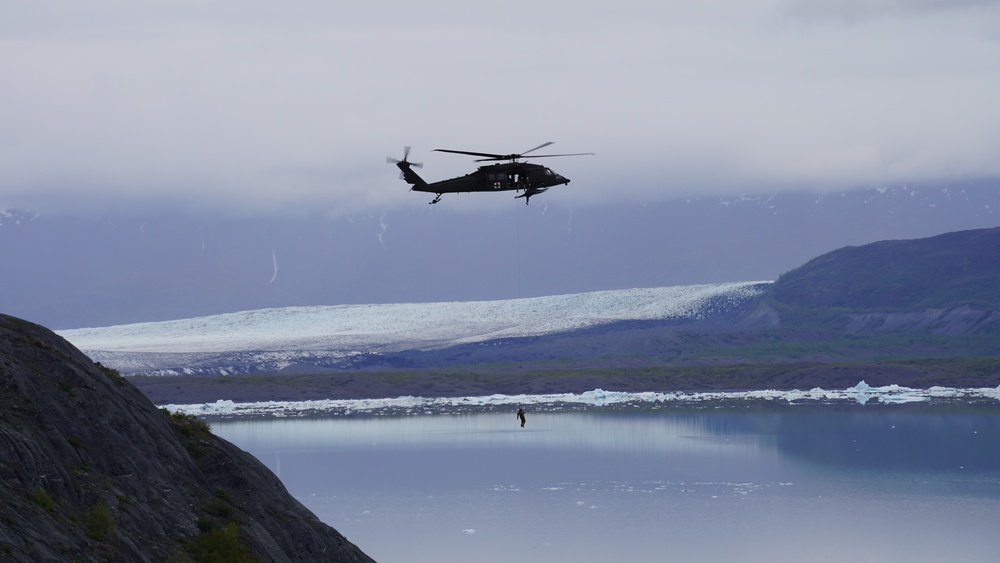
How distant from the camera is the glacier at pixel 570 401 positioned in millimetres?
96375

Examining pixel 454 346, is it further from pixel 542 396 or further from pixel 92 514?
pixel 92 514

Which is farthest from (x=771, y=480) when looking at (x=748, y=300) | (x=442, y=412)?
(x=748, y=300)

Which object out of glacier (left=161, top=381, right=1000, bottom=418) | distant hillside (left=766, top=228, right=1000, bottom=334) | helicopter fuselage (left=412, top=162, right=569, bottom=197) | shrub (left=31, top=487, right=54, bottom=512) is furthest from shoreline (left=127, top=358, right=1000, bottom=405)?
shrub (left=31, top=487, right=54, bottom=512)

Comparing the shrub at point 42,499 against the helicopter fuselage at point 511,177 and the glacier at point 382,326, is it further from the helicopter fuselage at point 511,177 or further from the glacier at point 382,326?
the glacier at point 382,326

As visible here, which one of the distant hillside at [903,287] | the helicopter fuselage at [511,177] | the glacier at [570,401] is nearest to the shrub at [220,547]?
the helicopter fuselage at [511,177]

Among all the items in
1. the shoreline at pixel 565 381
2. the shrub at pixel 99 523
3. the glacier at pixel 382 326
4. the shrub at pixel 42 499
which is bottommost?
the shrub at pixel 99 523

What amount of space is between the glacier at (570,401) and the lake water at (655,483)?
27.5ft

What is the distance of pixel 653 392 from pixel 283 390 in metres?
28.2

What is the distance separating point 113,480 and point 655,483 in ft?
131

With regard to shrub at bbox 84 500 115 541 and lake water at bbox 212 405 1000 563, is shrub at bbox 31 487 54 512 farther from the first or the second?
lake water at bbox 212 405 1000 563

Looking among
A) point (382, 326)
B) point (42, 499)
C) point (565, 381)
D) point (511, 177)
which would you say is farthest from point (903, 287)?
point (42, 499)

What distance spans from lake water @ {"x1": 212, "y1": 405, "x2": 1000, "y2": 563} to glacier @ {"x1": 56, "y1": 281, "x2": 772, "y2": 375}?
42.0 m

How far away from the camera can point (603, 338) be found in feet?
Result: 466

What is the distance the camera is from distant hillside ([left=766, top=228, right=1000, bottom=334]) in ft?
495
